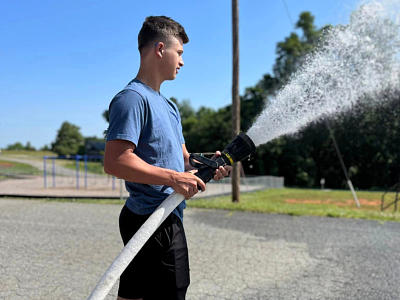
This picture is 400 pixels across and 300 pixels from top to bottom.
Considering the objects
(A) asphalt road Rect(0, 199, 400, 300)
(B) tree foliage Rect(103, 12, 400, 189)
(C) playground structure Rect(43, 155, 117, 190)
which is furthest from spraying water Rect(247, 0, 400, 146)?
(B) tree foliage Rect(103, 12, 400, 189)

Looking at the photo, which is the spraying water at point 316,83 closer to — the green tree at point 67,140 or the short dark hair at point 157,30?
the short dark hair at point 157,30

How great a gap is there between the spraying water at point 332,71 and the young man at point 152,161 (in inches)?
26.6

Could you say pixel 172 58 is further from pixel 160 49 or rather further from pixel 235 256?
pixel 235 256

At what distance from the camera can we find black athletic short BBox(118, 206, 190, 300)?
1931mm

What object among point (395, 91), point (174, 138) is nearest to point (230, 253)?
point (174, 138)

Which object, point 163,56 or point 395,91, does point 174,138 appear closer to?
point 163,56

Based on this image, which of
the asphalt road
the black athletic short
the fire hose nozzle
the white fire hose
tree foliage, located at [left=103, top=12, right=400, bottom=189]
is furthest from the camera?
tree foliage, located at [left=103, top=12, right=400, bottom=189]

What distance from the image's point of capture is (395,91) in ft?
46.5

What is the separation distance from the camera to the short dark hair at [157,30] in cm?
197

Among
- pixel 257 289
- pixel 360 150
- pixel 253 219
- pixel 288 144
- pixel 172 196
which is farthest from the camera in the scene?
pixel 288 144

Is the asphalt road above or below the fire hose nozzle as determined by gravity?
below

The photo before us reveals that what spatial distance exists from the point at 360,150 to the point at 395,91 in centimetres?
2413

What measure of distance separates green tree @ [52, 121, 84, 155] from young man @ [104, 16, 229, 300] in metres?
68.7

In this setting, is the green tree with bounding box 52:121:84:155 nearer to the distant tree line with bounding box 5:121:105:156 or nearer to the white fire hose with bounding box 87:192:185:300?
the distant tree line with bounding box 5:121:105:156
